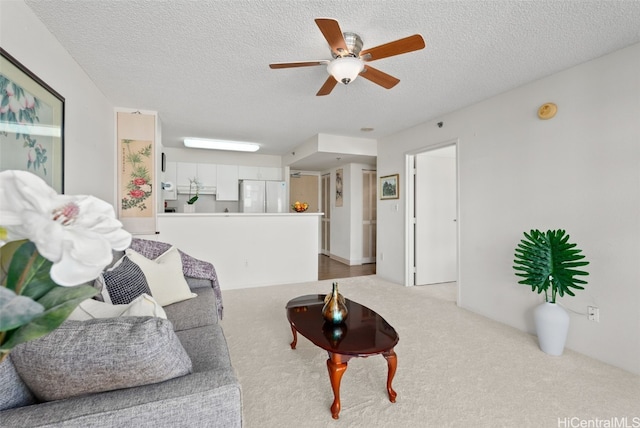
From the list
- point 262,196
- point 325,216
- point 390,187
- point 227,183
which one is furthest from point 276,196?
point 390,187

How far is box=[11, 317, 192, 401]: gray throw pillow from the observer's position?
78cm

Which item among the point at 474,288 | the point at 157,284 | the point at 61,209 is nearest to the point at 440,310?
the point at 474,288

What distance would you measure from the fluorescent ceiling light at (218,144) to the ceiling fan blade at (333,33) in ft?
12.0

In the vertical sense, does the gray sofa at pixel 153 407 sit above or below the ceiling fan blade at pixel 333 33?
below

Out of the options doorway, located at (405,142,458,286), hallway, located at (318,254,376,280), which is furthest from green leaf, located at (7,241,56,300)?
hallway, located at (318,254,376,280)

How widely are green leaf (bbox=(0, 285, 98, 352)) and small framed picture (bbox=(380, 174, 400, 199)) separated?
14.0 ft

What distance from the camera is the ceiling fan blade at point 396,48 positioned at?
157 centimetres

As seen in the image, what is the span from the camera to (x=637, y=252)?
6.64ft

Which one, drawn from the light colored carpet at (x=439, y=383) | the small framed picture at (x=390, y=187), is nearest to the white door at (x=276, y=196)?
the small framed picture at (x=390, y=187)

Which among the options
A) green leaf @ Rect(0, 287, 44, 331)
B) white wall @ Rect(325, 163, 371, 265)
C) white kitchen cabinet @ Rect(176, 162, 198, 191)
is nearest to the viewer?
green leaf @ Rect(0, 287, 44, 331)

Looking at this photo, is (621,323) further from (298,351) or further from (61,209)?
(61,209)

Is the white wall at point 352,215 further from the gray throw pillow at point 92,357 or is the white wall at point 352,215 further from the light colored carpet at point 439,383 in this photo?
the gray throw pillow at point 92,357

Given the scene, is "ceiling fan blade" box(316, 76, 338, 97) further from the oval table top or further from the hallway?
the hallway

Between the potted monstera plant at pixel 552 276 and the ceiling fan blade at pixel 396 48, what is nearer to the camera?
the ceiling fan blade at pixel 396 48
